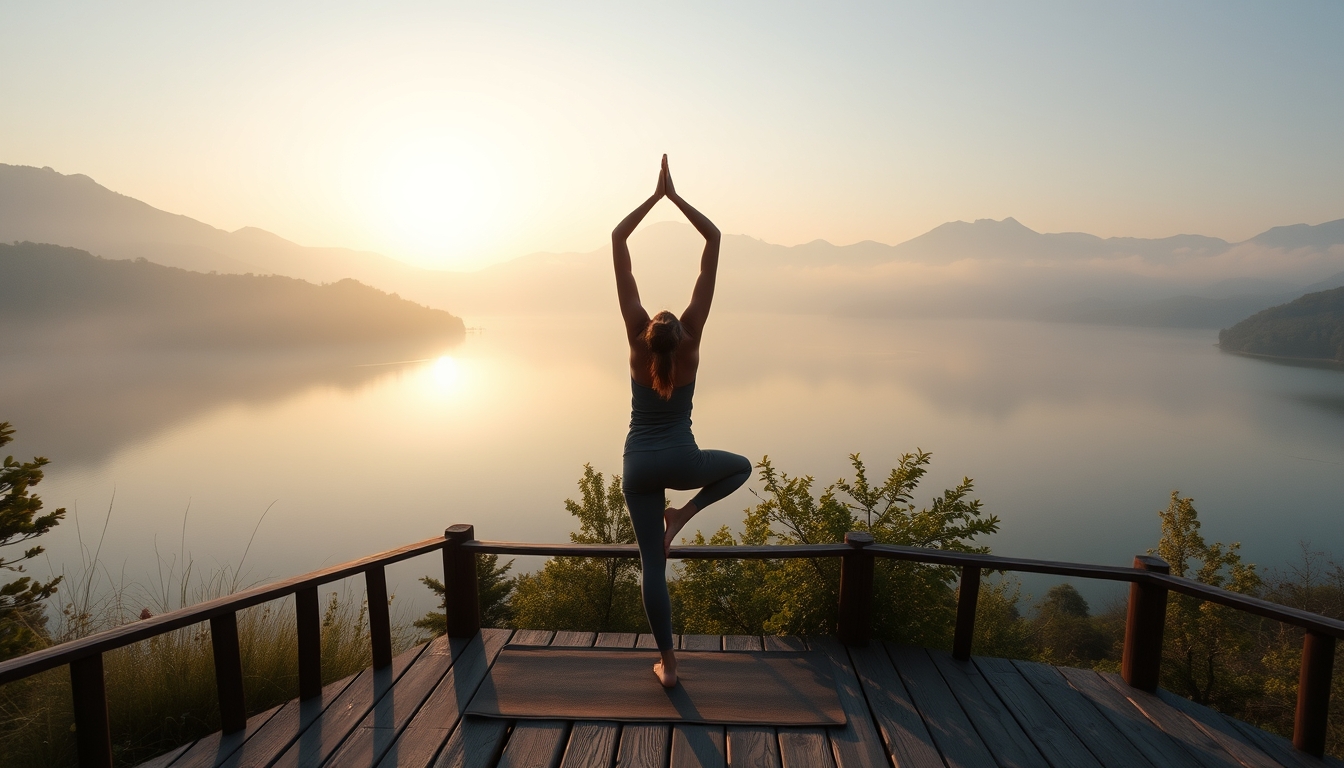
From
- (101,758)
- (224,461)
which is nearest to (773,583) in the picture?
(101,758)

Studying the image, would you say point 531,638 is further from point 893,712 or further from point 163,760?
point 893,712

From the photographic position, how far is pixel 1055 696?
3221mm

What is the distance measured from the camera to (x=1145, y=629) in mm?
3342

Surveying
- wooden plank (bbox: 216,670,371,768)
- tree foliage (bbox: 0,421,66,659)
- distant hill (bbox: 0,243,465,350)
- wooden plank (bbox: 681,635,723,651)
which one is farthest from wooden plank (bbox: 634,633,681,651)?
distant hill (bbox: 0,243,465,350)

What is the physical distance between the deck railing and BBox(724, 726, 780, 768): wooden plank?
0.84 m

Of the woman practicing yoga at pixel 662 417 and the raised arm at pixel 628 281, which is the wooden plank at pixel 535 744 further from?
the raised arm at pixel 628 281

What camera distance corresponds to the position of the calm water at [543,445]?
48.9m

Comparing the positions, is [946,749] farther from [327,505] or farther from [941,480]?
[327,505]

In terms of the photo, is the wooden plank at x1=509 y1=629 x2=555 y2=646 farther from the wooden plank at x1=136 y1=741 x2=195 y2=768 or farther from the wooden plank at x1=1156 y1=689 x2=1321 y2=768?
the wooden plank at x1=1156 y1=689 x2=1321 y2=768

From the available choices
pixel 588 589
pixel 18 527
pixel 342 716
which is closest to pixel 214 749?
pixel 342 716

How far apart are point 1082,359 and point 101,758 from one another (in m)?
204

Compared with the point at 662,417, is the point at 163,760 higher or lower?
lower

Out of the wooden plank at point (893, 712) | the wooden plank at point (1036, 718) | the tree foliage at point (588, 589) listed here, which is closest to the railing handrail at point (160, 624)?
the wooden plank at point (893, 712)

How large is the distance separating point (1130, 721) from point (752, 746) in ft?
5.99
